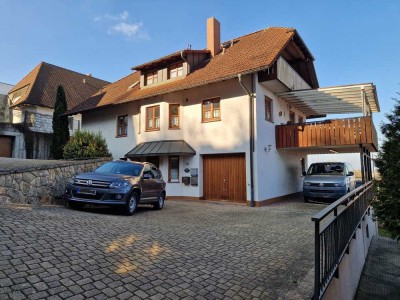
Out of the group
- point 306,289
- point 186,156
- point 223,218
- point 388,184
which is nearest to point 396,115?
point 388,184

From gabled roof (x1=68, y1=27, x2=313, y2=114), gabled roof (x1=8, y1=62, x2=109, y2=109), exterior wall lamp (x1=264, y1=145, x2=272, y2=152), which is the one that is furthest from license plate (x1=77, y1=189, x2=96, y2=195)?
gabled roof (x1=8, y1=62, x2=109, y2=109)

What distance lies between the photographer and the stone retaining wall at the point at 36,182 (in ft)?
27.4

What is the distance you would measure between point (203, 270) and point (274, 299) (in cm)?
125

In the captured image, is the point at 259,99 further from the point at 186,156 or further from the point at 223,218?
the point at 223,218

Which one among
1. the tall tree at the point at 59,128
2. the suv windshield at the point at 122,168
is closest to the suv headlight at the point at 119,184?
the suv windshield at the point at 122,168

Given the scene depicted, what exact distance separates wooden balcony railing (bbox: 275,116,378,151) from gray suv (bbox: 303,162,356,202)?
159 centimetres

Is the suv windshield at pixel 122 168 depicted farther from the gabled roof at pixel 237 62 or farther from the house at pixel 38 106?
the house at pixel 38 106

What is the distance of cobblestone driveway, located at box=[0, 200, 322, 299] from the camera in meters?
3.69

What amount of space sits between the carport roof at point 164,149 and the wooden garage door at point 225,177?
1.16 metres

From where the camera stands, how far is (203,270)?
4750 millimetres

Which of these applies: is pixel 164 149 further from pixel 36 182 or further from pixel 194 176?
pixel 36 182

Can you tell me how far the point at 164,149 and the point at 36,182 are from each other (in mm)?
7570

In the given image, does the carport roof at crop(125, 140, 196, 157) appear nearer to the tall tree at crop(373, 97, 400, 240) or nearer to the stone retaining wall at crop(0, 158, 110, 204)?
the stone retaining wall at crop(0, 158, 110, 204)

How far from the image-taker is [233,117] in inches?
589
